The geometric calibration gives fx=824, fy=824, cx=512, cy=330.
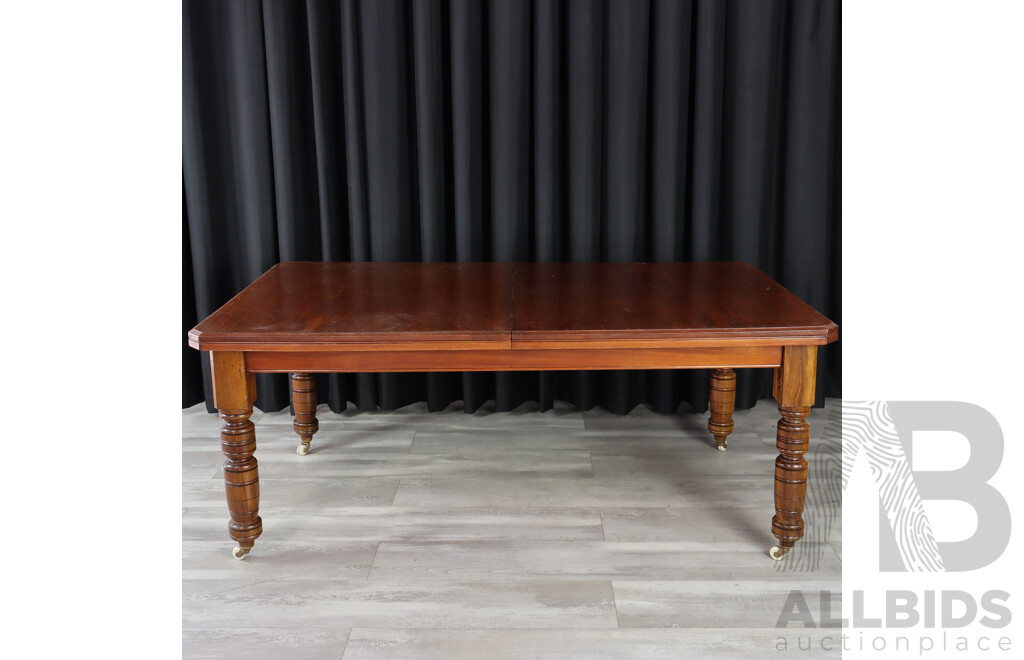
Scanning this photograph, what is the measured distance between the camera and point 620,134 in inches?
114

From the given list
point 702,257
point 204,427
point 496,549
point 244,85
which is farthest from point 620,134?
point 204,427

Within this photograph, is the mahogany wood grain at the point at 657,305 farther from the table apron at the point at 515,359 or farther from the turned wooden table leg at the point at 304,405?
the turned wooden table leg at the point at 304,405

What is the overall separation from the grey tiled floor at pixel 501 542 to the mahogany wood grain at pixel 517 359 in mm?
529

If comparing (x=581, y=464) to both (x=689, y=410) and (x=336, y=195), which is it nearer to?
(x=689, y=410)

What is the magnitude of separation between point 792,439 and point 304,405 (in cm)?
A: 157

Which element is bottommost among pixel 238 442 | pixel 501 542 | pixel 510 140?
pixel 501 542

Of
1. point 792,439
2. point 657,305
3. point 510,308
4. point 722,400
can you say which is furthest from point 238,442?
point 722,400

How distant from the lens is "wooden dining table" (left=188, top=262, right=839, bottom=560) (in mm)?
2016

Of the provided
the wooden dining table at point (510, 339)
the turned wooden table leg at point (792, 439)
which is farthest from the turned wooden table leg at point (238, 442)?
the turned wooden table leg at point (792, 439)

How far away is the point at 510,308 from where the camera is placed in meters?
2.21

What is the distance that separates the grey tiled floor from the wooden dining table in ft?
0.58

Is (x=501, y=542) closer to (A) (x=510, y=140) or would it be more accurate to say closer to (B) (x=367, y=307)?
(B) (x=367, y=307)

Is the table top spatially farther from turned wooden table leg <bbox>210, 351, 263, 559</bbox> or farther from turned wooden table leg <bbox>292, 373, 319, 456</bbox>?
turned wooden table leg <bbox>292, 373, 319, 456</bbox>

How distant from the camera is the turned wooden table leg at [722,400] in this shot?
108 inches
